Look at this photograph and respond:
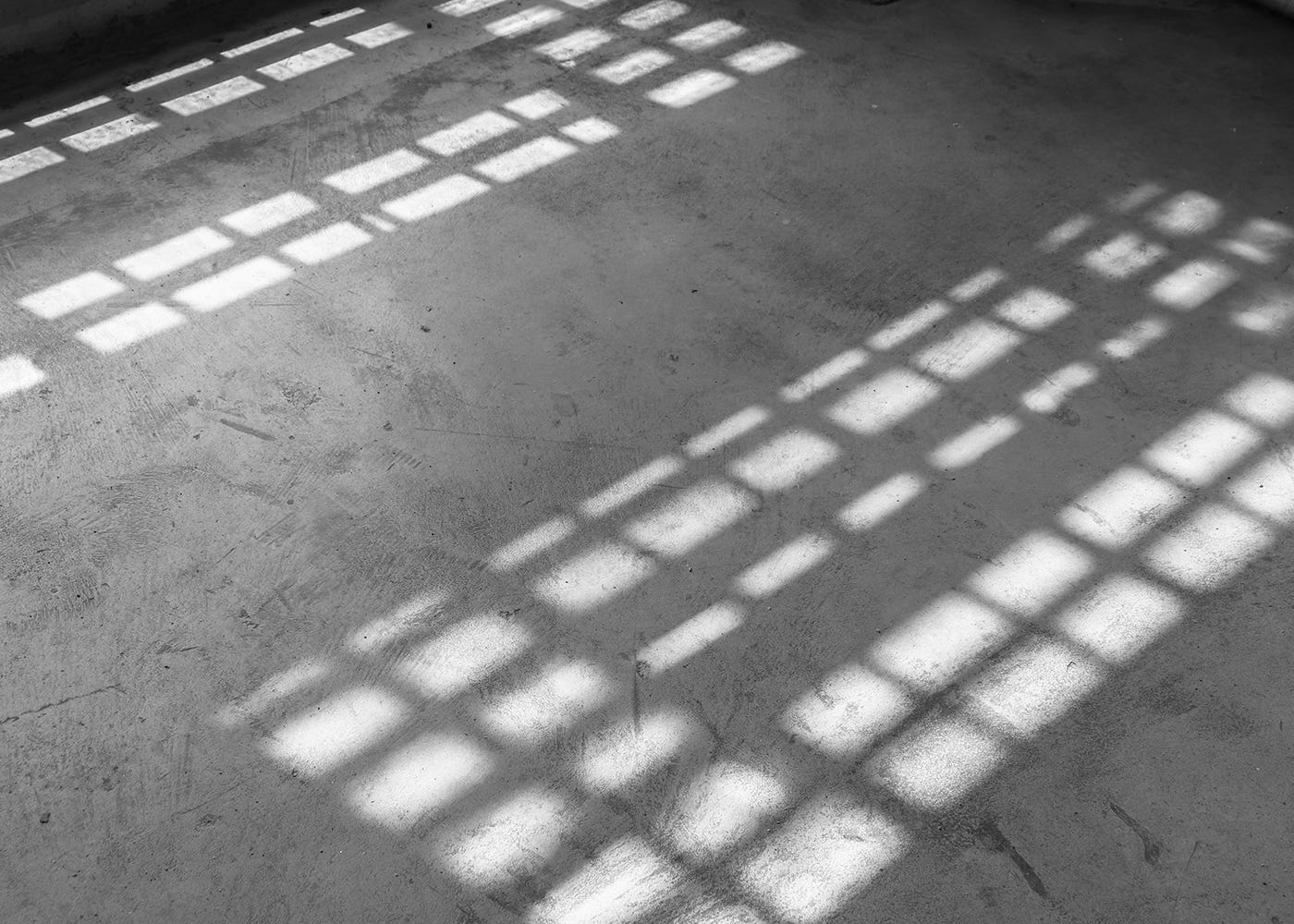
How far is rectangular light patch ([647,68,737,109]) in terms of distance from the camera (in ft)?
20.5

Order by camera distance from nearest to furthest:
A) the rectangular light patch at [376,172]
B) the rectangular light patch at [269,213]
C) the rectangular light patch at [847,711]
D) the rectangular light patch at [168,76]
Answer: the rectangular light patch at [847,711]
the rectangular light patch at [269,213]
the rectangular light patch at [376,172]
the rectangular light patch at [168,76]

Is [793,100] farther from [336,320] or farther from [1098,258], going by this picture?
[336,320]

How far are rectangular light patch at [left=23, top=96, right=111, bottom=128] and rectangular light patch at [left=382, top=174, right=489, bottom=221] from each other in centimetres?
177

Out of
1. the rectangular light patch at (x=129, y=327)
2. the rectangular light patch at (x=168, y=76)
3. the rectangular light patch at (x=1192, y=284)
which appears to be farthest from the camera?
the rectangular light patch at (x=168, y=76)

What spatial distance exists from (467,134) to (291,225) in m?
1.00

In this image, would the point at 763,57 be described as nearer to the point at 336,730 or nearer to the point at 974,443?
the point at 974,443

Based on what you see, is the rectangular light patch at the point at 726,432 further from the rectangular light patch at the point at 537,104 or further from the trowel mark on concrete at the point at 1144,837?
the rectangular light patch at the point at 537,104

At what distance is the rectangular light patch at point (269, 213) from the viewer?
18.0 feet

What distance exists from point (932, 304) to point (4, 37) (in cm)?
463

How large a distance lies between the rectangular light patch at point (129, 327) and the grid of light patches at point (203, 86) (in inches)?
49.3

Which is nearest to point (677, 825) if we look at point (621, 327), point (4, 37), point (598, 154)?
point (621, 327)

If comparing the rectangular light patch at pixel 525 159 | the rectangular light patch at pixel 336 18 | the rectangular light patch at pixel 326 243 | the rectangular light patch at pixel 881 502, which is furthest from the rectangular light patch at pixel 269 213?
the rectangular light patch at pixel 881 502

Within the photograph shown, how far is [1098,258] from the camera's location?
17.3 ft

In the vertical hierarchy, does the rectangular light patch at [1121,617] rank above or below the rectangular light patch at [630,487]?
below
